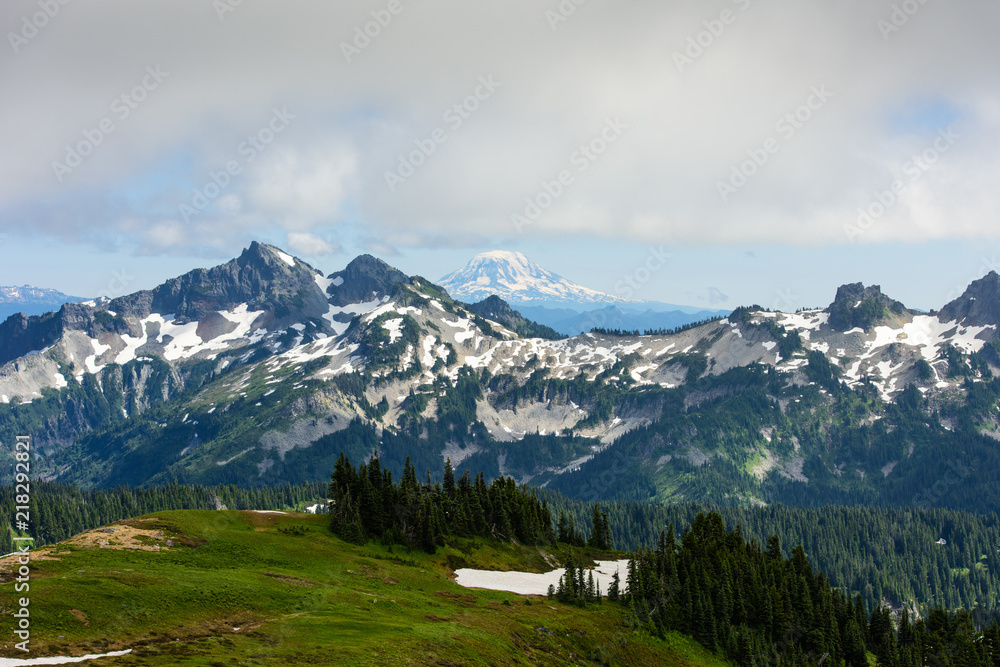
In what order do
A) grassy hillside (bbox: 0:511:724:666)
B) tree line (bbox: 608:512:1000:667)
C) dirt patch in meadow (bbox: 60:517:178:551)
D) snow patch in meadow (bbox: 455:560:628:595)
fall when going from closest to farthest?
1. grassy hillside (bbox: 0:511:724:666)
2. dirt patch in meadow (bbox: 60:517:178:551)
3. snow patch in meadow (bbox: 455:560:628:595)
4. tree line (bbox: 608:512:1000:667)

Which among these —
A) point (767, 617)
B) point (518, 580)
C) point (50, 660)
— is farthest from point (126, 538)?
point (767, 617)

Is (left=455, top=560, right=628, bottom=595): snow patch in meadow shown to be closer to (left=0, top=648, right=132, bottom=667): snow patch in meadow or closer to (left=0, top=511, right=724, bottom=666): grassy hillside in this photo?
(left=0, top=511, right=724, bottom=666): grassy hillside

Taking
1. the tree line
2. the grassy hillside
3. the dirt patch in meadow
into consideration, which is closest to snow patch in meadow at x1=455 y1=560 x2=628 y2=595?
the grassy hillside

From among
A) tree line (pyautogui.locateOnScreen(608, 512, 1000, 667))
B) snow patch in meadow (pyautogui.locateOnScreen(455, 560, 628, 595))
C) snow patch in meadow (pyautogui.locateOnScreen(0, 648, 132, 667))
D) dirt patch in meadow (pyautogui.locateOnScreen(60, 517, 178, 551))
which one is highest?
dirt patch in meadow (pyautogui.locateOnScreen(60, 517, 178, 551))

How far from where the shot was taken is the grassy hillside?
6800cm

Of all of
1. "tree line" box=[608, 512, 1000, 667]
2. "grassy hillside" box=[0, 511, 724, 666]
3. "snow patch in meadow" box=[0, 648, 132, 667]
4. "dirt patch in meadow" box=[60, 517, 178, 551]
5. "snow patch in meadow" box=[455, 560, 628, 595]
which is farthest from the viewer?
"tree line" box=[608, 512, 1000, 667]

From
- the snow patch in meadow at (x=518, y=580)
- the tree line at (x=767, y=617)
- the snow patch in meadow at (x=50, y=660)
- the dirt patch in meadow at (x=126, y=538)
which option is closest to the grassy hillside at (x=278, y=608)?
the dirt patch in meadow at (x=126, y=538)

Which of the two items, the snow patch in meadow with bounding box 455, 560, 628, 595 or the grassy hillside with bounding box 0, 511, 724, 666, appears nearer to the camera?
the grassy hillside with bounding box 0, 511, 724, 666

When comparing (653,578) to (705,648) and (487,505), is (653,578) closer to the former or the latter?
(705,648)

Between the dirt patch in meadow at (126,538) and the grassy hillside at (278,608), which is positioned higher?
the dirt patch in meadow at (126,538)

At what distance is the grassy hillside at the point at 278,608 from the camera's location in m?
68.0

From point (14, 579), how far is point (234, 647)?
2514 centimetres

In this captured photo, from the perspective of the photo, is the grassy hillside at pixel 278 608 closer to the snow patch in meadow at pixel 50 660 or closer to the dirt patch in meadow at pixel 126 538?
the dirt patch in meadow at pixel 126 538

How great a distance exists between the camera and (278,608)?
83000 mm
